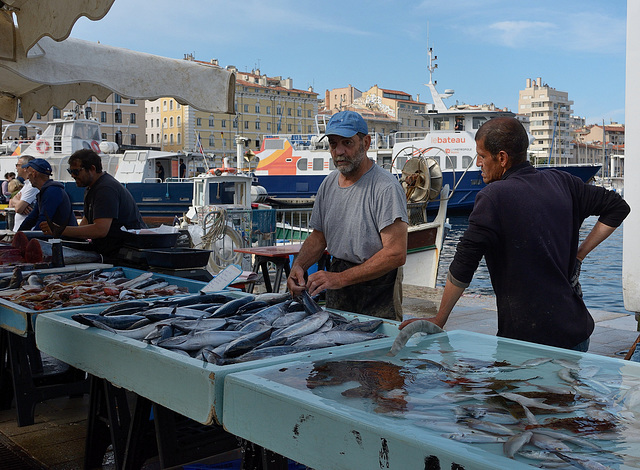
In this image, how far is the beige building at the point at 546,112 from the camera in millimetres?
161000

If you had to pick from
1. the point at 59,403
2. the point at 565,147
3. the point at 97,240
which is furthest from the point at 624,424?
the point at 565,147

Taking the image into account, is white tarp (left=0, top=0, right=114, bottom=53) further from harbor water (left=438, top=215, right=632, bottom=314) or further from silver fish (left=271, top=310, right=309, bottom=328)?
harbor water (left=438, top=215, right=632, bottom=314)

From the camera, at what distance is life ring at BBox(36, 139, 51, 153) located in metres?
28.0

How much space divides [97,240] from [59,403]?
144 cm

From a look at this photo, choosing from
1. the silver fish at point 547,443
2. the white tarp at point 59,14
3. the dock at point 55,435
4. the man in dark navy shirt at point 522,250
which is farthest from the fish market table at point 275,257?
the silver fish at point 547,443

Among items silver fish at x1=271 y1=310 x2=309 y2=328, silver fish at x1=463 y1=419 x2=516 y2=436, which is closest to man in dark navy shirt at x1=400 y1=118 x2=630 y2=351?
silver fish at x1=271 y1=310 x2=309 y2=328

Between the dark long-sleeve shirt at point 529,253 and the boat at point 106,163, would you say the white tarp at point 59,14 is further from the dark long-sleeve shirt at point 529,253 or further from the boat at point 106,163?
the boat at point 106,163

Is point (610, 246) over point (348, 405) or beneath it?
beneath

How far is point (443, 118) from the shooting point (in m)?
34.9

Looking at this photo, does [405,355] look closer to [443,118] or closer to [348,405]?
[348,405]

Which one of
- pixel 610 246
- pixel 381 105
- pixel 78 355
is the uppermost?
pixel 381 105

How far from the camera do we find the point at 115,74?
5219 millimetres

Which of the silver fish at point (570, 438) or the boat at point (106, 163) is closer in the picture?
the silver fish at point (570, 438)

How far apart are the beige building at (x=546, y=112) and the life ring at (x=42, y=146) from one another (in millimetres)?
145568
